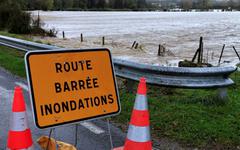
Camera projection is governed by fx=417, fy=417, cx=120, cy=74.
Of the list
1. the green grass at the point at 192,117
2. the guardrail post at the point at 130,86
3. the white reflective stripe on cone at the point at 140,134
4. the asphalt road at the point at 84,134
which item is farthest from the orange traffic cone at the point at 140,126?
the guardrail post at the point at 130,86

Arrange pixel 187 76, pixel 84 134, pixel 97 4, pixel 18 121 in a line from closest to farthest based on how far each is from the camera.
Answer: pixel 18 121
pixel 84 134
pixel 187 76
pixel 97 4

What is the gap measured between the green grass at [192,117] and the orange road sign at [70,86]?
147 centimetres

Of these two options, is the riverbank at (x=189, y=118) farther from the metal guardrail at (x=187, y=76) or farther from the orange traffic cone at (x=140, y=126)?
the orange traffic cone at (x=140, y=126)

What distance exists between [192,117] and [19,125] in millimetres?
3010

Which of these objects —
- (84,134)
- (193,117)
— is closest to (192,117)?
(193,117)

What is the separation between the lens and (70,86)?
4105 millimetres

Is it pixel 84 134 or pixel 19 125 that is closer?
pixel 19 125

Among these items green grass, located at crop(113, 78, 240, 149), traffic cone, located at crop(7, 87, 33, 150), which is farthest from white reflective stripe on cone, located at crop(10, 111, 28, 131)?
green grass, located at crop(113, 78, 240, 149)

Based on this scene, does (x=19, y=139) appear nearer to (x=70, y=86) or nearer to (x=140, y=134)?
(x=70, y=86)

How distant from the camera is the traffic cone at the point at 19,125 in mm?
3871

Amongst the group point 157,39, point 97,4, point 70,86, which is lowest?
point 157,39

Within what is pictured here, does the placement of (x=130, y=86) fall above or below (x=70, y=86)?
below

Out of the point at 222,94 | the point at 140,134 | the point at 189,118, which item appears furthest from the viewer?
the point at 222,94

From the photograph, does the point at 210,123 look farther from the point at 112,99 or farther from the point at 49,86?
the point at 49,86
